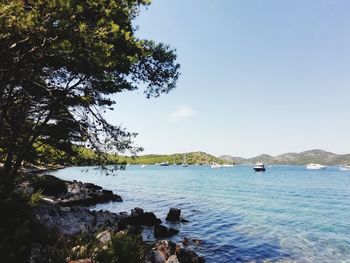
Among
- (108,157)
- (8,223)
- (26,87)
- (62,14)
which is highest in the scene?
(62,14)

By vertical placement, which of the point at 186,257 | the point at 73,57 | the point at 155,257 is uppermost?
the point at 73,57

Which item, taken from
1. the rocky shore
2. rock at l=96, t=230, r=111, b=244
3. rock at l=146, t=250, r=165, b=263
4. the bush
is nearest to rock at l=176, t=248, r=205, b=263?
the rocky shore

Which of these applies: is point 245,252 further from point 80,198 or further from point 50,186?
point 50,186

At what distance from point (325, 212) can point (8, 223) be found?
37060 millimetres

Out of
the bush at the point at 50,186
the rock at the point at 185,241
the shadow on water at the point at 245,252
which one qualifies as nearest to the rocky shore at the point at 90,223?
the bush at the point at 50,186

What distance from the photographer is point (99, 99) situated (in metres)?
→ 18.9

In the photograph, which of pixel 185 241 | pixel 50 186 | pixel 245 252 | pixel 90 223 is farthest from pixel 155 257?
pixel 50 186

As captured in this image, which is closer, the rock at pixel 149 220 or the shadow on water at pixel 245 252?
the shadow on water at pixel 245 252

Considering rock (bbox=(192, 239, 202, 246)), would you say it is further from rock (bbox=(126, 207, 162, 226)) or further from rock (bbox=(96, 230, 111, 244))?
rock (bbox=(96, 230, 111, 244))

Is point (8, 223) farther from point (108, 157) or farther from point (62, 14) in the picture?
point (108, 157)

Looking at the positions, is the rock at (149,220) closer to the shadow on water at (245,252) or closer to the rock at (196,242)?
the rock at (196,242)

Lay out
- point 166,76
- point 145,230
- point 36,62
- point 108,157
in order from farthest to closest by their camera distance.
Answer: point 145,230 → point 166,76 → point 108,157 → point 36,62

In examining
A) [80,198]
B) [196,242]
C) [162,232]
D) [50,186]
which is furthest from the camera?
[50,186]

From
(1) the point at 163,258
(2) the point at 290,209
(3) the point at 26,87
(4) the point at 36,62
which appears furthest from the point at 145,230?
(2) the point at 290,209
